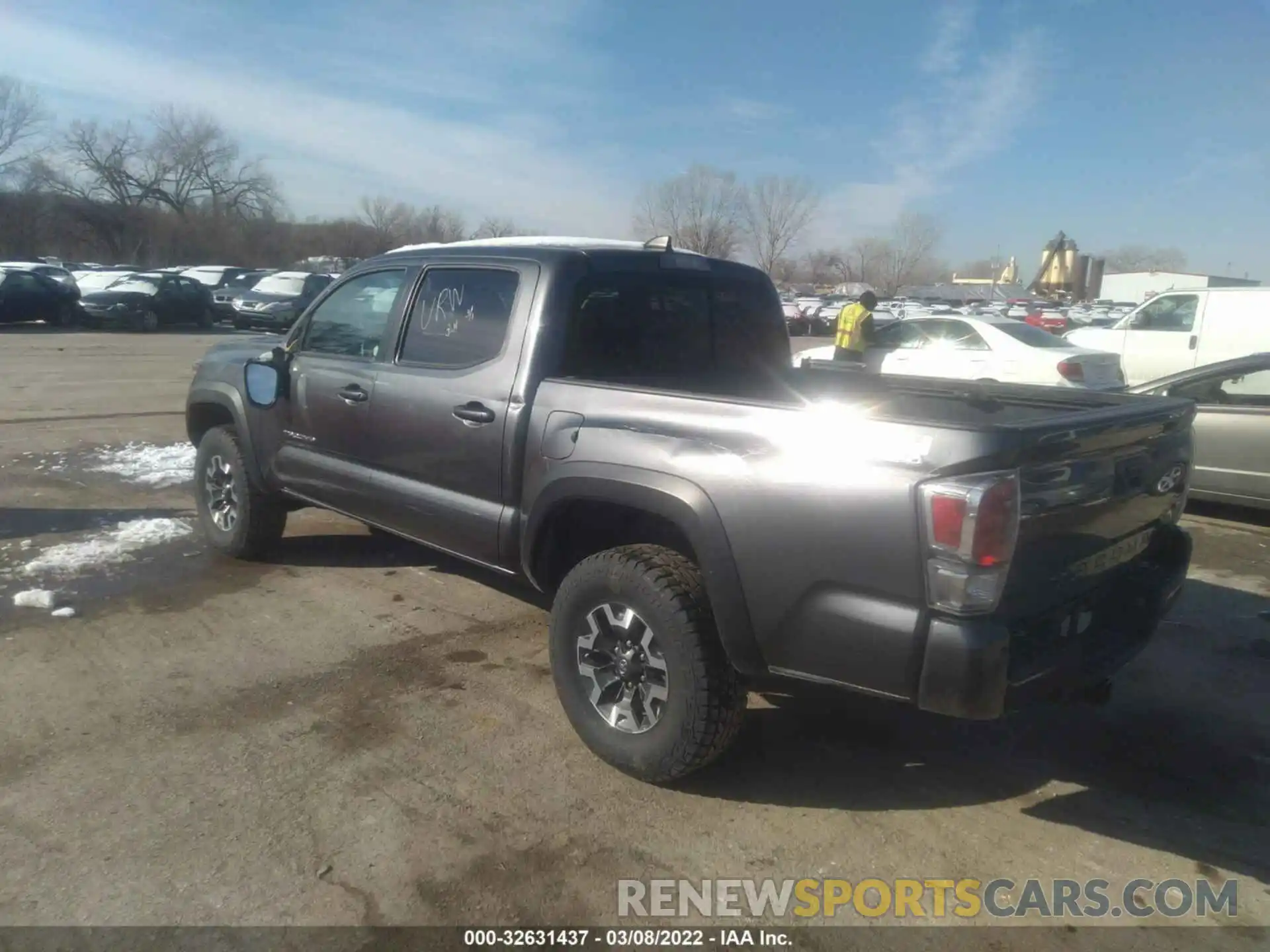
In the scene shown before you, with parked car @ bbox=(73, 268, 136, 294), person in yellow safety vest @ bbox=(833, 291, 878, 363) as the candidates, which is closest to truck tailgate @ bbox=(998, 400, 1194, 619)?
person in yellow safety vest @ bbox=(833, 291, 878, 363)

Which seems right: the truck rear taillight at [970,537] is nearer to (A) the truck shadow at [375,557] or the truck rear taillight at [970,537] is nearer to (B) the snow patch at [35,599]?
(A) the truck shadow at [375,557]

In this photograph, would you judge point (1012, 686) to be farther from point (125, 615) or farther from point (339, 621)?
point (125, 615)

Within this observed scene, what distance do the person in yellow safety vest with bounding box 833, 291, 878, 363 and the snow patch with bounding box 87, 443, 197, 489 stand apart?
7472mm

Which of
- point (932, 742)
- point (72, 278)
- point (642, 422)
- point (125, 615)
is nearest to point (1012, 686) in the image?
point (932, 742)

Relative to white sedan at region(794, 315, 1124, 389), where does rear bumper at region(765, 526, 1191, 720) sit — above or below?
below

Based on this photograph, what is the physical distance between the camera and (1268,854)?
10.4 feet

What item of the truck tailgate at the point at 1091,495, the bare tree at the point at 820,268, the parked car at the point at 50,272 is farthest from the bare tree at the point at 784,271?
the truck tailgate at the point at 1091,495

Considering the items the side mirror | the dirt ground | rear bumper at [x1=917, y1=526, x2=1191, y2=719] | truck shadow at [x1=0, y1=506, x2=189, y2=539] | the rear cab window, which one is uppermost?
the rear cab window

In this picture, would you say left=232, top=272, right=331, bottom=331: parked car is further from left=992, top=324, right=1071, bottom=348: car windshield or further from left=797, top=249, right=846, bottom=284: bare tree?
left=797, top=249, right=846, bottom=284: bare tree

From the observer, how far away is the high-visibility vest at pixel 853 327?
1206 centimetres

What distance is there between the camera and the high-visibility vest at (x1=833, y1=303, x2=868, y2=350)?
475 inches

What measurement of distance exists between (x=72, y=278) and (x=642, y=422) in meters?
26.4

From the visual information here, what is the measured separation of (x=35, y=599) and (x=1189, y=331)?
41.3 feet

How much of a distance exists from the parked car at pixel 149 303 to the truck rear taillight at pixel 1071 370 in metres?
22.4
